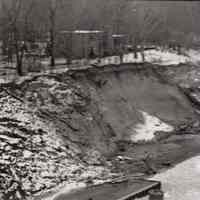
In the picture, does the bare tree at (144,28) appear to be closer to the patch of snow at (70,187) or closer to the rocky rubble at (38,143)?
the rocky rubble at (38,143)

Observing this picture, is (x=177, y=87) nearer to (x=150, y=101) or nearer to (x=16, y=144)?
(x=150, y=101)

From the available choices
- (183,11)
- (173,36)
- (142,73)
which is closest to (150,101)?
(142,73)

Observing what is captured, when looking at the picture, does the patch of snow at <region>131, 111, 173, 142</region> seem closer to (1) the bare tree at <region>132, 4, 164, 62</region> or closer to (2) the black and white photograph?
(2) the black and white photograph

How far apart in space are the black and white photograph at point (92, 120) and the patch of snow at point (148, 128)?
89 millimetres

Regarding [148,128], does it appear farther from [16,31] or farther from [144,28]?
[144,28]

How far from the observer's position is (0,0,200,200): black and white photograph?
976 inches

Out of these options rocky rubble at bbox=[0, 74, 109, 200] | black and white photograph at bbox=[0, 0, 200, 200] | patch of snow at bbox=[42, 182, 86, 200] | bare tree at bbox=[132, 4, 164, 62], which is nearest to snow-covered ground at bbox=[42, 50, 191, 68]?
black and white photograph at bbox=[0, 0, 200, 200]

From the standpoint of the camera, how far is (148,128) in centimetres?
3738

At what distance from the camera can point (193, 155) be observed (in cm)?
3206

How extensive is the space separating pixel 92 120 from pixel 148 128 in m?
5.82

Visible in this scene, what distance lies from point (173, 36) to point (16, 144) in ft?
190

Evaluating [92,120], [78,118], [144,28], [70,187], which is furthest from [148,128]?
[144,28]

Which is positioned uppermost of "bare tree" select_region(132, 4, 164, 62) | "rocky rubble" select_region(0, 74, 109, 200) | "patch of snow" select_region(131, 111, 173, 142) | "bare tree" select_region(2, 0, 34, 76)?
"bare tree" select_region(2, 0, 34, 76)

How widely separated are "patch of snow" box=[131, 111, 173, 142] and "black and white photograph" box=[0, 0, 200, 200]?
0.09 meters
